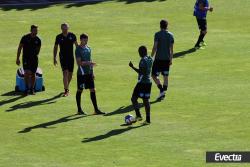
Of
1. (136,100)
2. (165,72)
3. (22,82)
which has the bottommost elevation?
(22,82)

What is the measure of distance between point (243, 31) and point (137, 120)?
14677mm

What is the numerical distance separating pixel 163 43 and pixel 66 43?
2.84 metres

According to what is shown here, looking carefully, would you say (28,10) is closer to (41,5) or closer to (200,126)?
(41,5)

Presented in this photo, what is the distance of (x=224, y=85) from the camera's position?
25.5 metres

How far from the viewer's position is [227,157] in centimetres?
1761

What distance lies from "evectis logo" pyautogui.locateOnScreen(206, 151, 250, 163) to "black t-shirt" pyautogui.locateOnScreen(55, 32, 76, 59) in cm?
775

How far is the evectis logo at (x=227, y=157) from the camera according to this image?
1736 centimetres

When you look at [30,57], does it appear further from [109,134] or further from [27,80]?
[109,134]

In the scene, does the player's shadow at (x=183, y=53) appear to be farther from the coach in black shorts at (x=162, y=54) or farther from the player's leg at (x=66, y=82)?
the player's leg at (x=66, y=82)

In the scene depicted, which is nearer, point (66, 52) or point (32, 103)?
point (32, 103)

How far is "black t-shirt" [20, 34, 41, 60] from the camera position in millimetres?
24766

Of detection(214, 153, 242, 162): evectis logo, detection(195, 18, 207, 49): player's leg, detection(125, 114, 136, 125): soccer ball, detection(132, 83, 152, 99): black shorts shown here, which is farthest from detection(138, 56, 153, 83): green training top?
detection(195, 18, 207, 49): player's leg

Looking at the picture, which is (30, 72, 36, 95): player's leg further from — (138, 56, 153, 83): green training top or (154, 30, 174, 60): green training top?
(138, 56, 153, 83): green training top

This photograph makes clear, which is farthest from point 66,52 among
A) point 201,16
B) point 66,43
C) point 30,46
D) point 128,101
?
point 201,16
